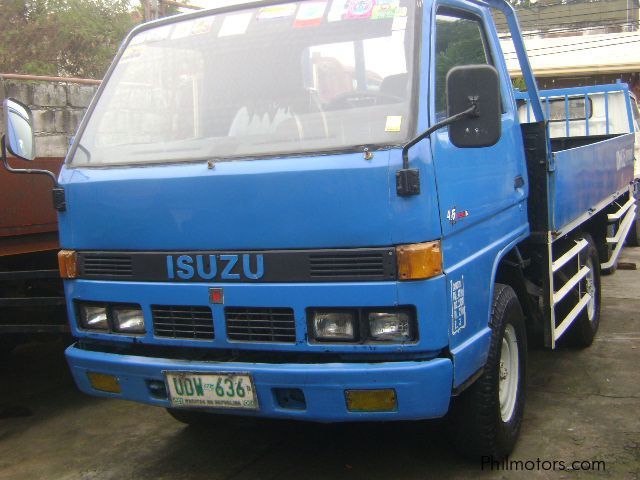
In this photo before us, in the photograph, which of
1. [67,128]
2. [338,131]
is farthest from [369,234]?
[67,128]

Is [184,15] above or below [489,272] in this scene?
above

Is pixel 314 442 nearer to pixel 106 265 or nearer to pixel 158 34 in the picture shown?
pixel 106 265

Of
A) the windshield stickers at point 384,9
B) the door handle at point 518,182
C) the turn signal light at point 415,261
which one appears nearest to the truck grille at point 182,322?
the turn signal light at point 415,261

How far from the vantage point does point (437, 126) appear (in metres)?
2.69

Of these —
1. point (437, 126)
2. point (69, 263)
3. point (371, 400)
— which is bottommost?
point (371, 400)

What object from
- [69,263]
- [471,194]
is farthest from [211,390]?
[471,194]

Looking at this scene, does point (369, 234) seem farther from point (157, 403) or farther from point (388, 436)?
point (388, 436)

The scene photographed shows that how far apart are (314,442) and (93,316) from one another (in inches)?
52.5

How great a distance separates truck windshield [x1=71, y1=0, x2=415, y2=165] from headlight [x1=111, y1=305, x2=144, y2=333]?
641 millimetres

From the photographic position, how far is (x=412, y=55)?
306 cm

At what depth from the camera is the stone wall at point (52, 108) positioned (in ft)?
Answer: 22.2

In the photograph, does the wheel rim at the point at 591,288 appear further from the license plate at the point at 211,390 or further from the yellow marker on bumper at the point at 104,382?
the yellow marker on bumper at the point at 104,382

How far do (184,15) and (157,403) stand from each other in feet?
6.08

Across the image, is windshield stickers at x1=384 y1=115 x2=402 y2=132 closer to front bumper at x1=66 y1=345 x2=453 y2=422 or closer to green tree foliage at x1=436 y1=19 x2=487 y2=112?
green tree foliage at x1=436 y1=19 x2=487 y2=112
